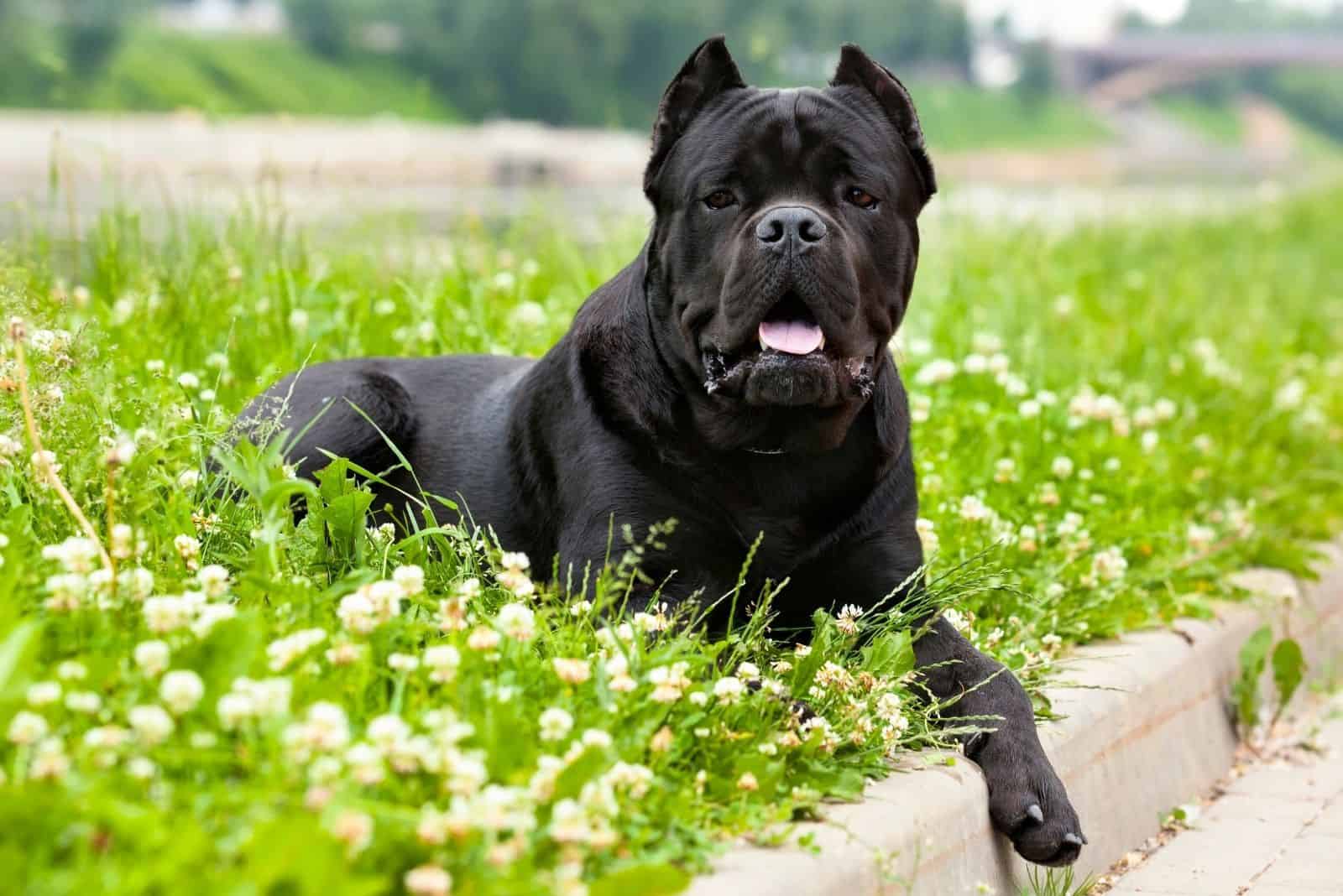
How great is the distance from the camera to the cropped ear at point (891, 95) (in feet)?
12.6

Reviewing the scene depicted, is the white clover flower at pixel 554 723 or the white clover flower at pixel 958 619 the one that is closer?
the white clover flower at pixel 554 723

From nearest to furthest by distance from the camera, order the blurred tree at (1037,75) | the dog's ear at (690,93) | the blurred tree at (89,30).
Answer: the dog's ear at (690,93) → the blurred tree at (89,30) → the blurred tree at (1037,75)

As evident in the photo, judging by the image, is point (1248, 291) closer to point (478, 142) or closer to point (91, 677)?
point (91, 677)

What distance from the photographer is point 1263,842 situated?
4.03 meters

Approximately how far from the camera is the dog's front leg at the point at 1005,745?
3301 mm

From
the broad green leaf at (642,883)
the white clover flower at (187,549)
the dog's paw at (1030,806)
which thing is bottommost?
the dog's paw at (1030,806)

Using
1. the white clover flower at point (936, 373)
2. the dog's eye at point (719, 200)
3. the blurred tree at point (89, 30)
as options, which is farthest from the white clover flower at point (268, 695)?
the blurred tree at point (89, 30)

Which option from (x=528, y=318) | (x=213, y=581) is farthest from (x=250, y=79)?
(x=213, y=581)

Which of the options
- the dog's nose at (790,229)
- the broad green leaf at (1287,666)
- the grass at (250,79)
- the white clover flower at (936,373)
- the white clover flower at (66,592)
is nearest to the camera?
the white clover flower at (66,592)

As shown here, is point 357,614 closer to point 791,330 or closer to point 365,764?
point 365,764

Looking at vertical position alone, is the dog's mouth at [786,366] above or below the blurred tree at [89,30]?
above

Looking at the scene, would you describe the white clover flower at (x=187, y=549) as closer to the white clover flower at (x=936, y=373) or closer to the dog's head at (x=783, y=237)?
the dog's head at (x=783, y=237)

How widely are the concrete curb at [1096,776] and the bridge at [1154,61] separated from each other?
2699 inches

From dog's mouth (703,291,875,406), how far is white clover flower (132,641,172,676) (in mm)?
1497
